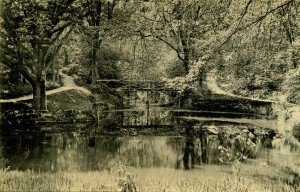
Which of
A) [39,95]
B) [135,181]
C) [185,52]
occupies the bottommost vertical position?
[135,181]

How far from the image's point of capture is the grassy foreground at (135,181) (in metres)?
3.54

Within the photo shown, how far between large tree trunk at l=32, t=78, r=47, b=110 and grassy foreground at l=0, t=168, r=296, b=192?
658 millimetres

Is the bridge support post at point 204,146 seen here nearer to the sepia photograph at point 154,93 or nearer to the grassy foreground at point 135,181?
the sepia photograph at point 154,93

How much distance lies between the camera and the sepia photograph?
12.3 feet

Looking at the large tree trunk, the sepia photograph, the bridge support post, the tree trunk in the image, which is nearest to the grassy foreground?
the sepia photograph

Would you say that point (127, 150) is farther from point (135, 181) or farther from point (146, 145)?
point (135, 181)

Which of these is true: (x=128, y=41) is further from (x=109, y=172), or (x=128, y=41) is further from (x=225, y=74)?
(x=109, y=172)

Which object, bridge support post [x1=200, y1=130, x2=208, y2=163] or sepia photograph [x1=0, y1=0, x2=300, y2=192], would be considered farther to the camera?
bridge support post [x1=200, y1=130, x2=208, y2=163]

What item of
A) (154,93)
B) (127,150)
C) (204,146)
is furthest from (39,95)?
(204,146)

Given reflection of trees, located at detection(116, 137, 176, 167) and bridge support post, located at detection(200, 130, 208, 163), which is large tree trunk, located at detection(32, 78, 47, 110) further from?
bridge support post, located at detection(200, 130, 208, 163)

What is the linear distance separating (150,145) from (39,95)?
122 cm

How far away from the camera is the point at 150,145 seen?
396cm

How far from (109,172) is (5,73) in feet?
4.56

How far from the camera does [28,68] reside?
3.91 metres
